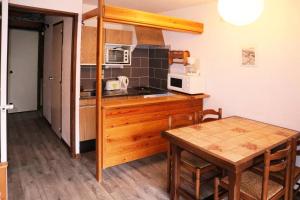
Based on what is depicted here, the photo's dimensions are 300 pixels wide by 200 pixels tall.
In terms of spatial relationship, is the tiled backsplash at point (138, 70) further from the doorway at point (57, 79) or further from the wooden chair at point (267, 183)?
the wooden chair at point (267, 183)

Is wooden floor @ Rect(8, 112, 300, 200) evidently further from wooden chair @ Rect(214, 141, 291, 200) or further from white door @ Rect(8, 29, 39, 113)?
white door @ Rect(8, 29, 39, 113)

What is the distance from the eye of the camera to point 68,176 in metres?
2.90

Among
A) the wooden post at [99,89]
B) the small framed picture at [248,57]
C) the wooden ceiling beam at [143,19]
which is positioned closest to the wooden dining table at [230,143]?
the small framed picture at [248,57]

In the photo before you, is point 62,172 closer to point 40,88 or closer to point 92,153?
point 92,153

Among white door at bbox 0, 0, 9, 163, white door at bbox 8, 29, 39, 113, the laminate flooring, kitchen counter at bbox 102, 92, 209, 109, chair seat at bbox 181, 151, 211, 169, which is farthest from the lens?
white door at bbox 8, 29, 39, 113

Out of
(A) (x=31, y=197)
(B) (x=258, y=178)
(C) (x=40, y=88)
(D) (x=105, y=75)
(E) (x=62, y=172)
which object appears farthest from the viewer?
(C) (x=40, y=88)

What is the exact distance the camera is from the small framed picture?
290 cm

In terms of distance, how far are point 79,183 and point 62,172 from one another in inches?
15.1

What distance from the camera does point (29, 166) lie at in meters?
3.14

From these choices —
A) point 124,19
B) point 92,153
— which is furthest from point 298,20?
point 92,153

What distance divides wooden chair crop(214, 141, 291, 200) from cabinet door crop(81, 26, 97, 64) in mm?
2544

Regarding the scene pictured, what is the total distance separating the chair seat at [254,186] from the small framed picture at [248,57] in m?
1.41

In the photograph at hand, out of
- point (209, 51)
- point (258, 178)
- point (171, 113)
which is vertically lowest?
point (258, 178)

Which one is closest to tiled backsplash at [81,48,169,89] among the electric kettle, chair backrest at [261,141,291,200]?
the electric kettle
